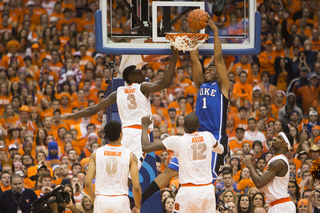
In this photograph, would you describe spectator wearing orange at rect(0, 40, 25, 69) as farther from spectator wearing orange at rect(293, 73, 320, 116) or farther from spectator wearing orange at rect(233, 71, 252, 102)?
Result: spectator wearing orange at rect(293, 73, 320, 116)

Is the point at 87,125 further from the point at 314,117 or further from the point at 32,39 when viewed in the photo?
the point at 314,117

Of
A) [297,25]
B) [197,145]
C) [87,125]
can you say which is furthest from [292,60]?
[197,145]

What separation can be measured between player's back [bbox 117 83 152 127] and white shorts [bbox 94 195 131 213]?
155 centimetres

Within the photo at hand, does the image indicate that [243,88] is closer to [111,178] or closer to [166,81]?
[166,81]

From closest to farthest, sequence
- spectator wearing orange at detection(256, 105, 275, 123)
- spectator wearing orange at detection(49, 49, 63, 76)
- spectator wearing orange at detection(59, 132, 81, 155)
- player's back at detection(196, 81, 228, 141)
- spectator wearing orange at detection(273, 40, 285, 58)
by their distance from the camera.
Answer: player's back at detection(196, 81, 228, 141)
spectator wearing orange at detection(59, 132, 81, 155)
spectator wearing orange at detection(256, 105, 275, 123)
spectator wearing orange at detection(49, 49, 63, 76)
spectator wearing orange at detection(273, 40, 285, 58)

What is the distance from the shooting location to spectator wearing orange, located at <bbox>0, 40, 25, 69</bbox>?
14820mm

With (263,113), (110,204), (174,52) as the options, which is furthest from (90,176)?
(263,113)

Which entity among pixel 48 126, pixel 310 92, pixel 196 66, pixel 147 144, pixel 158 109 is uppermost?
pixel 196 66

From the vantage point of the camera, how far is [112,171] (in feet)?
20.1

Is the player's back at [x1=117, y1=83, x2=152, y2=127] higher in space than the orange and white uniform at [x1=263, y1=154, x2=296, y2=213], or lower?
higher

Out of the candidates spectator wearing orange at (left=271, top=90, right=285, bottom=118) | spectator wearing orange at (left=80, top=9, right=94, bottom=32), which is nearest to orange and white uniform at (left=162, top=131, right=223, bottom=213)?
spectator wearing orange at (left=271, top=90, right=285, bottom=118)

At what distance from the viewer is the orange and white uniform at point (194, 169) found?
20.4 ft

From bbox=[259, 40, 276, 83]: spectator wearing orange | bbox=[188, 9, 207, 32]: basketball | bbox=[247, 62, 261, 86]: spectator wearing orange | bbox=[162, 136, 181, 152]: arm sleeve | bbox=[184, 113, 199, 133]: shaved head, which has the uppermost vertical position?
bbox=[188, 9, 207, 32]: basketball

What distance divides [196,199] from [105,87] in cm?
799
